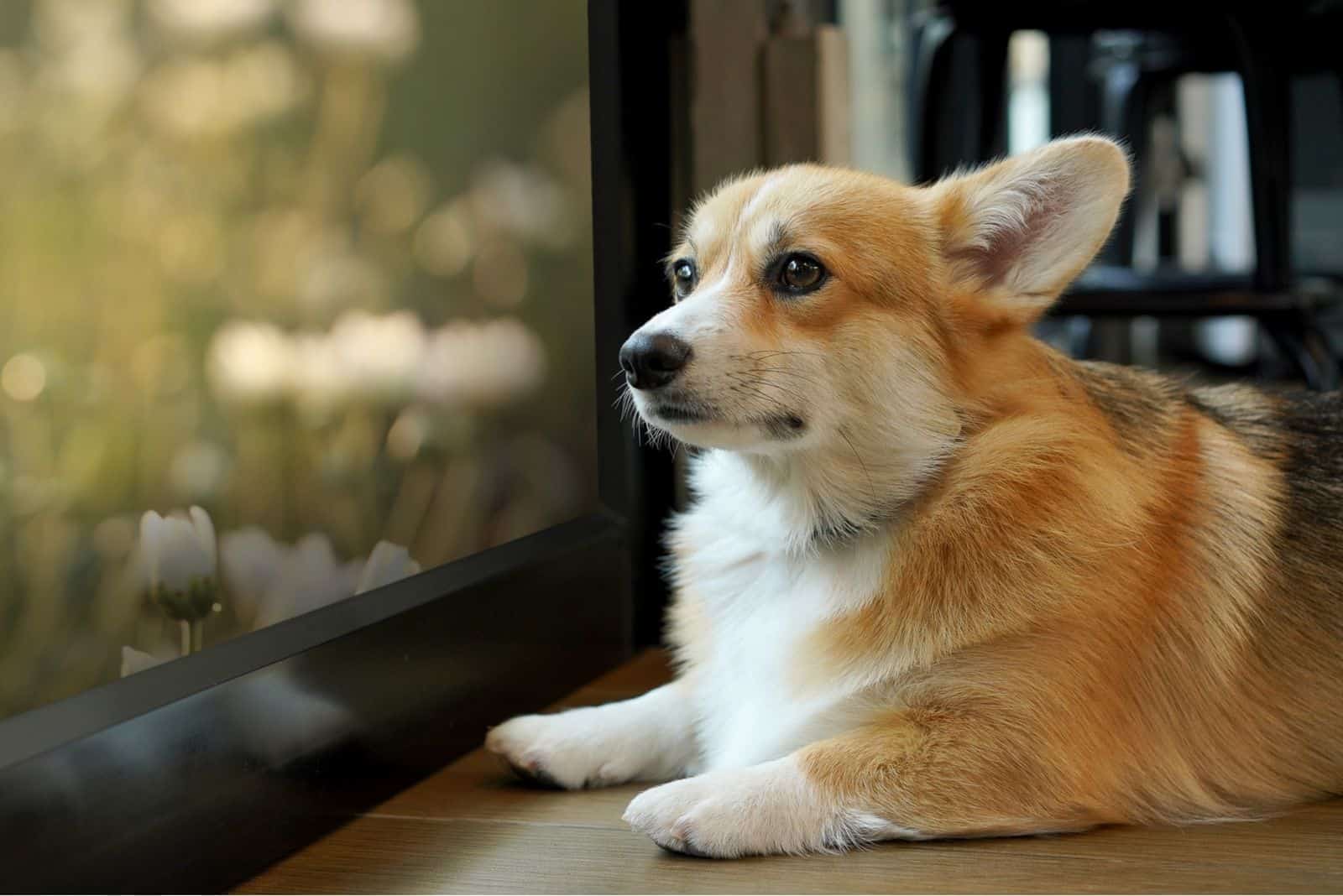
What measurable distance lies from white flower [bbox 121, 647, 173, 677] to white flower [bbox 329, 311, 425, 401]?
0.43m

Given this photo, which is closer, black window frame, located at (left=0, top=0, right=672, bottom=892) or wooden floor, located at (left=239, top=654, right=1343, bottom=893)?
black window frame, located at (left=0, top=0, right=672, bottom=892)

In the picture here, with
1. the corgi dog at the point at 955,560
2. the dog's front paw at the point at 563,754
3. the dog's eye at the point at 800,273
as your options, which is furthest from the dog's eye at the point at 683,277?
the dog's front paw at the point at 563,754

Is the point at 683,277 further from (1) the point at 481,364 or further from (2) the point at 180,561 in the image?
(2) the point at 180,561

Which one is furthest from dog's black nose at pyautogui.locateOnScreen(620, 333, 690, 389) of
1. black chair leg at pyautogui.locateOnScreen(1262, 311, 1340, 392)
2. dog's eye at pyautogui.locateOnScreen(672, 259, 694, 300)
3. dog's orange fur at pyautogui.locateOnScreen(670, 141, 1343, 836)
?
black chair leg at pyautogui.locateOnScreen(1262, 311, 1340, 392)

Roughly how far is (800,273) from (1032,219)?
0.82ft

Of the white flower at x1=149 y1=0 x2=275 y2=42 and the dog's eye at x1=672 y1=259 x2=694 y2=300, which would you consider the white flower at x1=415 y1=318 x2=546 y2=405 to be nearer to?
the dog's eye at x1=672 y1=259 x2=694 y2=300

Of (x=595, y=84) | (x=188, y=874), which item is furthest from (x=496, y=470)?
(x=188, y=874)

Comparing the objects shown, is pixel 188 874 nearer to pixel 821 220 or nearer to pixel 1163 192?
pixel 821 220

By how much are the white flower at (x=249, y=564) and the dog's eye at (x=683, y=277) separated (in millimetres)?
535

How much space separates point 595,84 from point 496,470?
60 cm

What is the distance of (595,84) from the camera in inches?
83.7

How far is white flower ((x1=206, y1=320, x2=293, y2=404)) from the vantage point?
137 centimetres

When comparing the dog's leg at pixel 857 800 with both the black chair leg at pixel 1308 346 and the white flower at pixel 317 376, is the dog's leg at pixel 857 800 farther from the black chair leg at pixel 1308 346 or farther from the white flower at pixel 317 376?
the black chair leg at pixel 1308 346

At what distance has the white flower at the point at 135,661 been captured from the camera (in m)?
1.25
